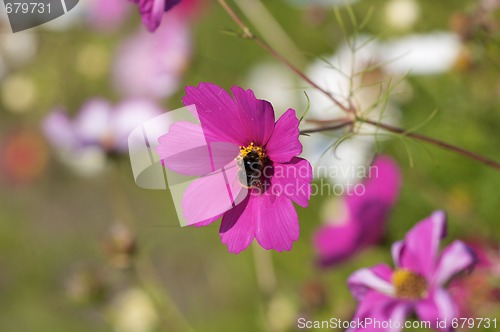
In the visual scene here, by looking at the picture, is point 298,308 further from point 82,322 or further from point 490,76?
point 82,322

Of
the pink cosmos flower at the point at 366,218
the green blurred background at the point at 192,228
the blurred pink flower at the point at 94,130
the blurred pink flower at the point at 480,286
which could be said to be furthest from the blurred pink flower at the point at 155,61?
the blurred pink flower at the point at 480,286

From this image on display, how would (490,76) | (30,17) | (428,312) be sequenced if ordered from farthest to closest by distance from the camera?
1. (490,76)
2. (30,17)
3. (428,312)

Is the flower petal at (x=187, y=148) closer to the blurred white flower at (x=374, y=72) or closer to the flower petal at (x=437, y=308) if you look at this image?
the flower petal at (x=437, y=308)

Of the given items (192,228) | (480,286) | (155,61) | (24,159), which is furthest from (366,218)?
(24,159)

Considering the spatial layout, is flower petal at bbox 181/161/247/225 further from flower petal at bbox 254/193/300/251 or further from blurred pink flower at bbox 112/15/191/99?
blurred pink flower at bbox 112/15/191/99

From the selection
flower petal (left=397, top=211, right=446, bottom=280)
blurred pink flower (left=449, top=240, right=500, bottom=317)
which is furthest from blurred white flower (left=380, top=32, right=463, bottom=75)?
flower petal (left=397, top=211, right=446, bottom=280)

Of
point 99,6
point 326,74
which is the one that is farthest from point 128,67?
point 326,74
